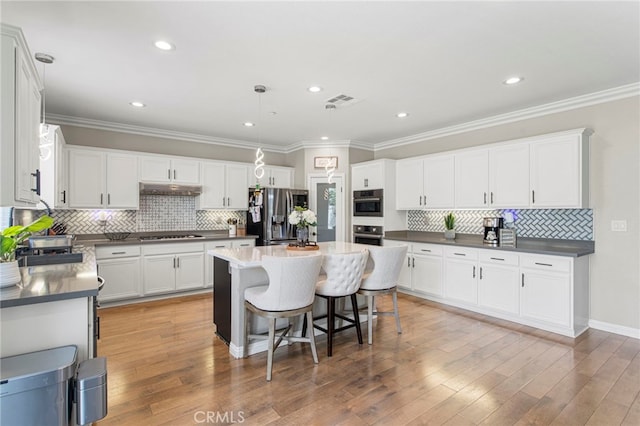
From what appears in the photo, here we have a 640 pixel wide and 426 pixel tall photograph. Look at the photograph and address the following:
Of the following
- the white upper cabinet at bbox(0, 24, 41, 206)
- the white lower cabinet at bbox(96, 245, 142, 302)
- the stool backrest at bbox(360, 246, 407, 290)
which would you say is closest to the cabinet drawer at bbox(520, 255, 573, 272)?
the stool backrest at bbox(360, 246, 407, 290)

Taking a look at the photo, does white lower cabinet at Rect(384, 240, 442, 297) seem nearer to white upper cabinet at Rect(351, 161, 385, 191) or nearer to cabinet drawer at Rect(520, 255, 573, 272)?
cabinet drawer at Rect(520, 255, 573, 272)

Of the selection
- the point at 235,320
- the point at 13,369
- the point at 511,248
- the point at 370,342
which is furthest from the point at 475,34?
the point at 13,369

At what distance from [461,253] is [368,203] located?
6.18 ft

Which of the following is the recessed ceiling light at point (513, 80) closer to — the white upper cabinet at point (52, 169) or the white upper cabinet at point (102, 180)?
the white upper cabinet at point (52, 169)

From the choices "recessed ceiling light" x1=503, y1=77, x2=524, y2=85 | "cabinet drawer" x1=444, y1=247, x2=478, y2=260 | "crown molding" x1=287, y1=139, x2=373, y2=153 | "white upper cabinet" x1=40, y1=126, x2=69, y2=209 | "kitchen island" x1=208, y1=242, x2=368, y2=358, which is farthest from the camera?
"crown molding" x1=287, y1=139, x2=373, y2=153

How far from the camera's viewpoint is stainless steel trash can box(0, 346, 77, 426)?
1.39 m

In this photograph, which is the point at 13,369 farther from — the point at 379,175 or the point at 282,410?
the point at 379,175

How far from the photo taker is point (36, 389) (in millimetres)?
1436

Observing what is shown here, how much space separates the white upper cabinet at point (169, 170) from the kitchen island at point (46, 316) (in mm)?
3563

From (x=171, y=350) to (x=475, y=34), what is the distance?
3816 millimetres

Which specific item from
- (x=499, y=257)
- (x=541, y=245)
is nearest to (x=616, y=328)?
(x=541, y=245)

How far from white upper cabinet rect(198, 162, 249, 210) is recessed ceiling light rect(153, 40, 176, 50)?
3.04 metres

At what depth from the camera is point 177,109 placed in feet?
14.6

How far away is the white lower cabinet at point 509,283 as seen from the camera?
3676 mm
